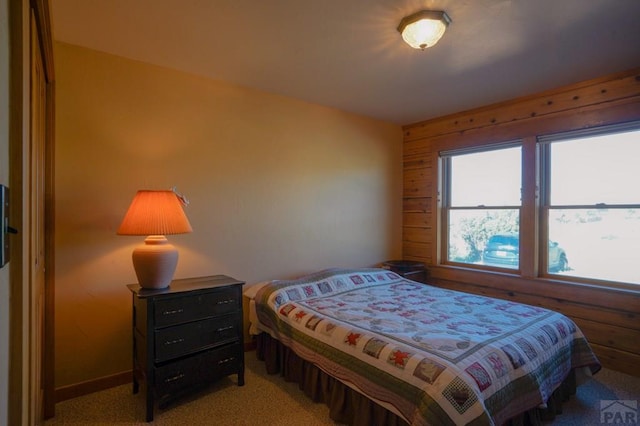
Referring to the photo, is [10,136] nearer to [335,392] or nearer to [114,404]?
[335,392]

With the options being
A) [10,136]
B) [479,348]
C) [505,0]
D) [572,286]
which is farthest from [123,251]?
[572,286]

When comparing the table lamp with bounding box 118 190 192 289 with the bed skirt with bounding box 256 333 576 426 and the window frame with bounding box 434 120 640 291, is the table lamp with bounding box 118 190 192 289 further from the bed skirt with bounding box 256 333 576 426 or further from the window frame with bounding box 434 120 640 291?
the window frame with bounding box 434 120 640 291

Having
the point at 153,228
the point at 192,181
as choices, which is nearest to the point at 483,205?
the point at 192,181

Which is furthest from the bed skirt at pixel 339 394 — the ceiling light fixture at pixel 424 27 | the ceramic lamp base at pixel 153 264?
the ceiling light fixture at pixel 424 27

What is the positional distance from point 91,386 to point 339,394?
1690 mm

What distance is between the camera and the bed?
1.49 meters

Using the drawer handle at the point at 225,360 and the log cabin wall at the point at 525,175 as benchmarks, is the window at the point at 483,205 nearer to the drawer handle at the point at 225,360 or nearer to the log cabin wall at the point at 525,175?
the log cabin wall at the point at 525,175

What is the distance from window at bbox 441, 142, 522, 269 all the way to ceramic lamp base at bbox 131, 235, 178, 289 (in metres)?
2.96

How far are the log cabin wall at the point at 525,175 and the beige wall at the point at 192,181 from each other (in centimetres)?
60

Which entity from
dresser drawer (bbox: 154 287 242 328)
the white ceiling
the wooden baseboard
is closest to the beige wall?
the wooden baseboard

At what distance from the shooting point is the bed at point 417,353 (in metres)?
1.49

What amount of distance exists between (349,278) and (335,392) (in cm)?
121

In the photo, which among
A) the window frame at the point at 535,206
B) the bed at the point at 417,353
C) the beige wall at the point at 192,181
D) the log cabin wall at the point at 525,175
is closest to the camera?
the bed at the point at 417,353

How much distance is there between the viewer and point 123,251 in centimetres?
238
